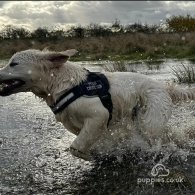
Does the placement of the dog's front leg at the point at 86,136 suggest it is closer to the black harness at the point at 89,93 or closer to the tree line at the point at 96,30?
the black harness at the point at 89,93

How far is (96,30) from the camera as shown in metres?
53.4

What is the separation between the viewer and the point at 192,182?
17.1ft

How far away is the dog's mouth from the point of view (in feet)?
20.7

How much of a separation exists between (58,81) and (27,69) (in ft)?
1.55

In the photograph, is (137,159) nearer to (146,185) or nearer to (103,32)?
(146,185)

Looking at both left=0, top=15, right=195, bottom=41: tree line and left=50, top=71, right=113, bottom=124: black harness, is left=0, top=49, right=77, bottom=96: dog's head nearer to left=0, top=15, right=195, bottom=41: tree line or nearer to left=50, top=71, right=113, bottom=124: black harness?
left=50, top=71, right=113, bottom=124: black harness

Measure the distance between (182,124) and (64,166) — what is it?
258cm

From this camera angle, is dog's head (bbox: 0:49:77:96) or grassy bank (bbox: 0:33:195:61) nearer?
dog's head (bbox: 0:49:77:96)

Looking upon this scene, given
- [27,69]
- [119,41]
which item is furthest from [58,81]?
[119,41]

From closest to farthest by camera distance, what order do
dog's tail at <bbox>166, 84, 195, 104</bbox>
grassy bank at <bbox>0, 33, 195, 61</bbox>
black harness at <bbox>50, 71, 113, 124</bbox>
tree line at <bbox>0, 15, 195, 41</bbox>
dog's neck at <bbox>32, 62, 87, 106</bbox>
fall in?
black harness at <bbox>50, 71, 113, 124</bbox> → dog's neck at <bbox>32, 62, 87, 106</bbox> → dog's tail at <bbox>166, 84, 195, 104</bbox> → grassy bank at <bbox>0, 33, 195, 61</bbox> → tree line at <bbox>0, 15, 195, 41</bbox>

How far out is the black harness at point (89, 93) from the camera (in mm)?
6242

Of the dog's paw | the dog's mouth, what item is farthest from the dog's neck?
the dog's paw

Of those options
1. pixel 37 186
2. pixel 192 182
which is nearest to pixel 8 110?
pixel 37 186

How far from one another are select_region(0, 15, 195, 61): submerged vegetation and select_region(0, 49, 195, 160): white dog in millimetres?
12202
